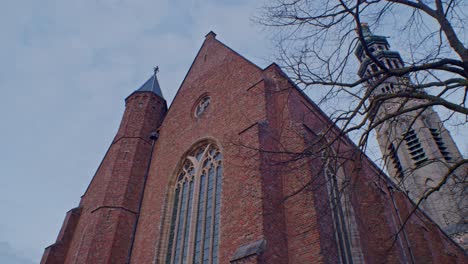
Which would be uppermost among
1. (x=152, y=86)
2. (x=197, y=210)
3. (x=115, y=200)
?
(x=152, y=86)

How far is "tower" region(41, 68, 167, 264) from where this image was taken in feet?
38.0

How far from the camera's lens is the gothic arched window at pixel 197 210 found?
32.8 feet

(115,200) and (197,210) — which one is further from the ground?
(115,200)

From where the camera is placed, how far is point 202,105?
13953 millimetres

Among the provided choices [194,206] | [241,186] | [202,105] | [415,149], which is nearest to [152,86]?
[202,105]

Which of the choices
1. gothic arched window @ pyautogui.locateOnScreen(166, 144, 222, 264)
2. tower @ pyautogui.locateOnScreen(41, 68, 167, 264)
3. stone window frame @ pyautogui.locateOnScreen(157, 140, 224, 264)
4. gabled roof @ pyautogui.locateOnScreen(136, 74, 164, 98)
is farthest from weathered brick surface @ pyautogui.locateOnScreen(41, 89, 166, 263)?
gothic arched window @ pyautogui.locateOnScreen(166, 144, 222, 264)

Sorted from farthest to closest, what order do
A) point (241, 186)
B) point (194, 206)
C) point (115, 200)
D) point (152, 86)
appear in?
point (152, 86), point (115, 200), point (194, 206), point (241, 186)

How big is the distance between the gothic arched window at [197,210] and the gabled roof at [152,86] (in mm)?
5440

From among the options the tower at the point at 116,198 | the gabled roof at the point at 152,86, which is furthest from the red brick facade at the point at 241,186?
the gabled roof at the point at 152,86

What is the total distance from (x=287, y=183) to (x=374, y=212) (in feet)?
14.1

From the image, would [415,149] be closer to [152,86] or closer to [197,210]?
[152,86]

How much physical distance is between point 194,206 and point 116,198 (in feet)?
10.7

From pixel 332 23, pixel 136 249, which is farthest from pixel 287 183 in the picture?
pixel 136 249

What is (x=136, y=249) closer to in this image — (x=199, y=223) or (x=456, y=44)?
(x=199, y=223)
